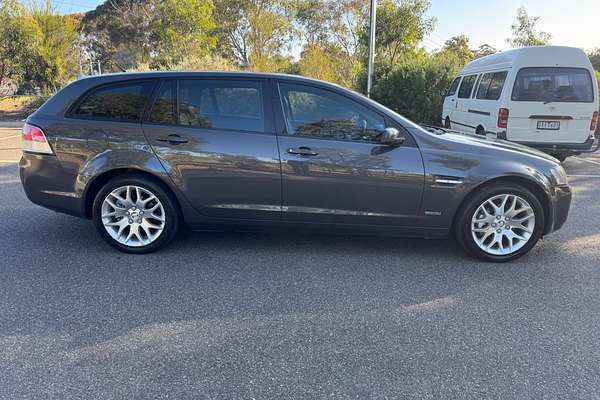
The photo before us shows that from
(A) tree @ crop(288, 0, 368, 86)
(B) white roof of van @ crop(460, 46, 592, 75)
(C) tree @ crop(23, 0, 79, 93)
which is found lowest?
(B) white roof of van @ crop(460, 46, 592, 75)

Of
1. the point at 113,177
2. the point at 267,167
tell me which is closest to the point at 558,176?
the point at 267,167

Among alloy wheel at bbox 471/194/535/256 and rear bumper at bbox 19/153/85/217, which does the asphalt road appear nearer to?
alloy wheel at bbox 471/194/535/256

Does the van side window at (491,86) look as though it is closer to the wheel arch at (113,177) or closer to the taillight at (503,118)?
the taillight at (503,118)

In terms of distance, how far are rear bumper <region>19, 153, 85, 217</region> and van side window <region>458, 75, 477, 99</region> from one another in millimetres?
8789

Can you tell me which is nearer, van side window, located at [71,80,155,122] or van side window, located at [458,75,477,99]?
van side window, located at [71,80,155,122]

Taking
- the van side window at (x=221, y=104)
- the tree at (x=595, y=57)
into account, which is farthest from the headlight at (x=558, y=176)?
the tree at (x=595, y=57)

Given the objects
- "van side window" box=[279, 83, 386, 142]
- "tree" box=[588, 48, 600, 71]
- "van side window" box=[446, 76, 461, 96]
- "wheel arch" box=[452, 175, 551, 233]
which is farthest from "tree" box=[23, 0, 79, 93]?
"tree" box=[588, 48, 600, 71]

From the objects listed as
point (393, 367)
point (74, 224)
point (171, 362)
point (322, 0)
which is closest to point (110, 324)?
point (171, 362)

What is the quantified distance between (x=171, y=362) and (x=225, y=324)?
48 cm

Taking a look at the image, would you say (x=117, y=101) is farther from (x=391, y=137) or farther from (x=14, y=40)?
(x=14, y=40)

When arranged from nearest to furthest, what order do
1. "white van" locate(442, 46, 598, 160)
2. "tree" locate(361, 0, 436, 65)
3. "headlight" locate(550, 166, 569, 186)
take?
"headlight" locate(550, 166, 569, 186) → "white van" locate(442, 46, 598, 160) → "tree" locate(361, 0, 436, 65)

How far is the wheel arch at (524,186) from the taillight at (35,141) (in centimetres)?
374

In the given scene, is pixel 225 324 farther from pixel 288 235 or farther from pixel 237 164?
pixel 288 235

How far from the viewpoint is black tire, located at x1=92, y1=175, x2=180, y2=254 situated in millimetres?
4129
